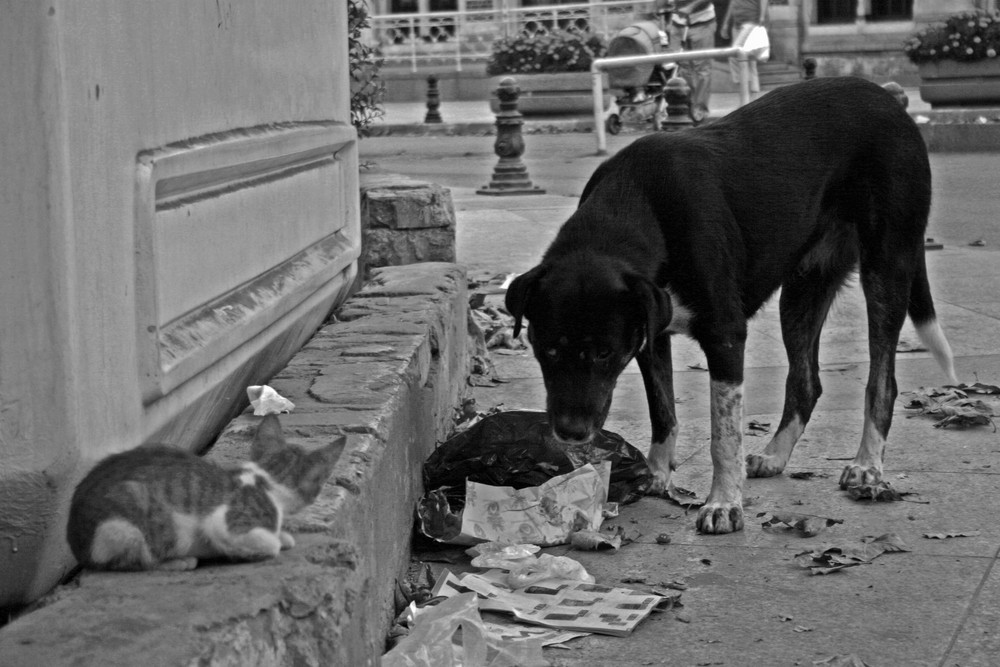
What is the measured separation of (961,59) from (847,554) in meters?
15.8

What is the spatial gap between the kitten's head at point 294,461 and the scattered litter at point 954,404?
350cm

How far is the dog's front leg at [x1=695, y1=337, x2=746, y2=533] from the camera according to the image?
15.1 ft

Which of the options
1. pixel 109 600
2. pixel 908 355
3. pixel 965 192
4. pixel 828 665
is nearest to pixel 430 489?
pixel 828 665

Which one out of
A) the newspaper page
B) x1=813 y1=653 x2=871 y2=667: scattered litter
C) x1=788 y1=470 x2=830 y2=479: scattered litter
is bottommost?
x1=788 y1=470 x2=830 y2=479: scattered litter

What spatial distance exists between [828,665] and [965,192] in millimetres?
11607

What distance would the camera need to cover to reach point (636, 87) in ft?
72.2

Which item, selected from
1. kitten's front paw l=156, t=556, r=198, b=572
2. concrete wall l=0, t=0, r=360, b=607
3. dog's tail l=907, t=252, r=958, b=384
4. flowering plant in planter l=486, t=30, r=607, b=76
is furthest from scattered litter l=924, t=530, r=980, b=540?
flowering plant in planter l=486, t=30, r=607, b=76

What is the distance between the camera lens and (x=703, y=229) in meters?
4.54

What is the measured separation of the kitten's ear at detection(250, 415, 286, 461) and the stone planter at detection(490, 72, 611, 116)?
2059 centimetres

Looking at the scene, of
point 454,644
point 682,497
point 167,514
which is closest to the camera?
point 167,514

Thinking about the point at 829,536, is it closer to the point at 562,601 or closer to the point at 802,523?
the point at 802,523

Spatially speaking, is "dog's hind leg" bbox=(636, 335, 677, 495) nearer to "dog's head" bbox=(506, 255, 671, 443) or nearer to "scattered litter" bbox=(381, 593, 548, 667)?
"dog's head" bbox=(506, 255, 671, 443)

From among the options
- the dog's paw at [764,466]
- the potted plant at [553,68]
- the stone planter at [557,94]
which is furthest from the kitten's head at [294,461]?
the stone planter at [557,94]

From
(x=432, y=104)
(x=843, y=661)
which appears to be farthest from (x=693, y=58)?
(x=843, y=661)
